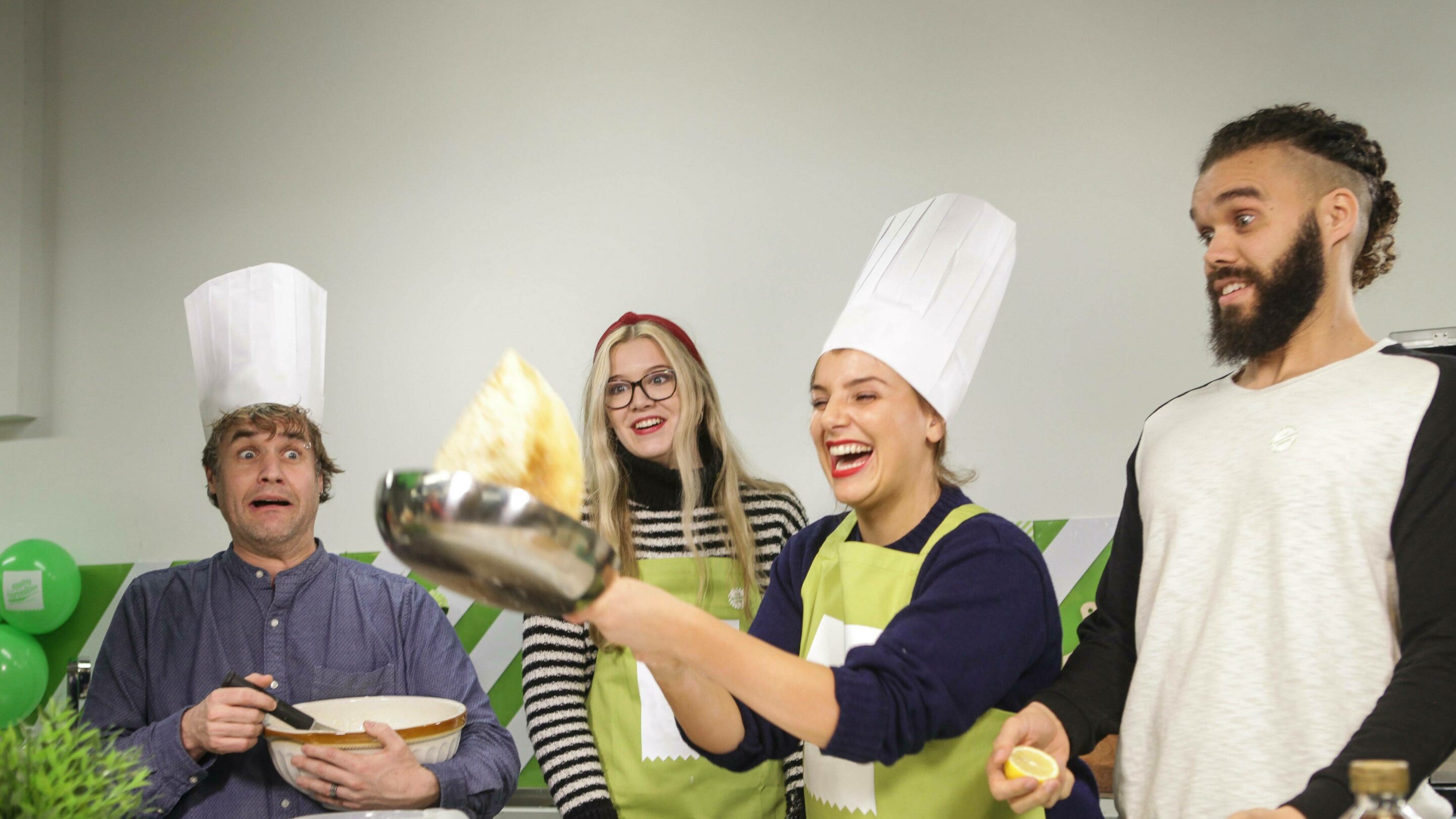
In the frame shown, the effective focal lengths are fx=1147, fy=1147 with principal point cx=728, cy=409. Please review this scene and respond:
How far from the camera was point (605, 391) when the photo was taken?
7.49 ft

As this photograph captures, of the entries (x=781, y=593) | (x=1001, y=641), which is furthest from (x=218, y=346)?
(x=1001, y=641)

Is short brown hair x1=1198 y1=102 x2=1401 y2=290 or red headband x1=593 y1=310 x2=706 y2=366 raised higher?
short brown hair x1=1198 y1=102 x2=1401 y2=290

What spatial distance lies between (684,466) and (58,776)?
4.16 feet

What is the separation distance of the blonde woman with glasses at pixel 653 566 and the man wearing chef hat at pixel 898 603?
0.53 meters

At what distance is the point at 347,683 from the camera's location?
2.04 meters

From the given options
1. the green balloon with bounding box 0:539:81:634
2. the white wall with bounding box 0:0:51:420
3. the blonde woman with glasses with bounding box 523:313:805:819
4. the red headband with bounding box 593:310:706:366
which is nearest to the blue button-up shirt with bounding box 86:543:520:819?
the blonde woman with glasses with bounding box 523:313:805:819

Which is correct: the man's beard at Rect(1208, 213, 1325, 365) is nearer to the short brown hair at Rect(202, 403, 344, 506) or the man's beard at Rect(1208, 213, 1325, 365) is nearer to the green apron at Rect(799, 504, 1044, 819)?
the green apron at Rect(799, 504, 1044, 819)

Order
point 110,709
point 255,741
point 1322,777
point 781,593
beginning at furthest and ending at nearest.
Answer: point 110,709 → point 255,741 → point 781,593 → point 1322,777

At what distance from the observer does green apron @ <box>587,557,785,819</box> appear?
2043mm

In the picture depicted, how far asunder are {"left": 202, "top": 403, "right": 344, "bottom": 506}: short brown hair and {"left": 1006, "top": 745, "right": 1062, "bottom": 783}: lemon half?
1446 mm

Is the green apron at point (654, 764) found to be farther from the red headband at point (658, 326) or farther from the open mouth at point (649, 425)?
the red headband at point (658, 326)

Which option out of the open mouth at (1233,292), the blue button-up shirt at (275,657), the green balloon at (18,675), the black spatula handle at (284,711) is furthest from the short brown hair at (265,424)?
the open mouth at (1233,292)

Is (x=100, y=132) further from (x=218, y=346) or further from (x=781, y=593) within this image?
(x=781, y=593)

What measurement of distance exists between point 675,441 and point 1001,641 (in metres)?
1.05
